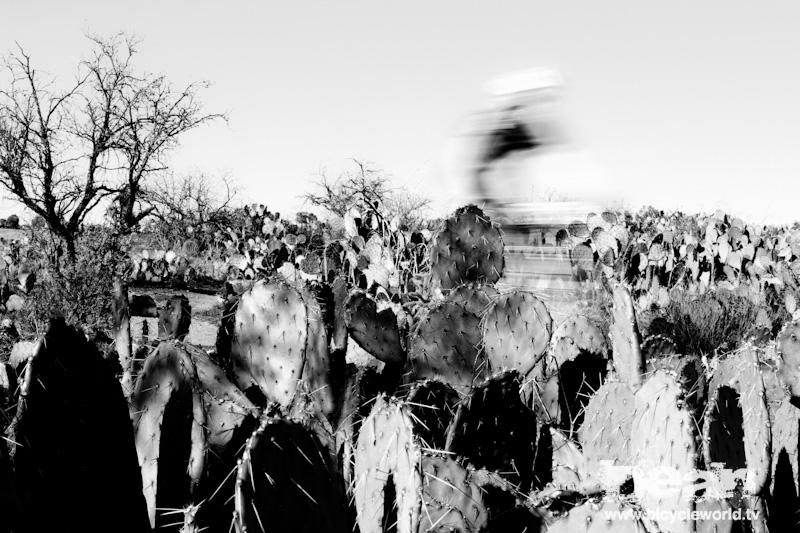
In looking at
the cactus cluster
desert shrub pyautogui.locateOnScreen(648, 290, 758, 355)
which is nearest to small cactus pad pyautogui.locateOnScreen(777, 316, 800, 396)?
the cactus cluster

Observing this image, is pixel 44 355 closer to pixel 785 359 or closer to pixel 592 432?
pixel 592 432

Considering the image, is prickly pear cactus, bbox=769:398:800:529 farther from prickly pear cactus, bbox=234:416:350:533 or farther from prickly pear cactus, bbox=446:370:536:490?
prickly pear cactus, bbox=234:416:350:533

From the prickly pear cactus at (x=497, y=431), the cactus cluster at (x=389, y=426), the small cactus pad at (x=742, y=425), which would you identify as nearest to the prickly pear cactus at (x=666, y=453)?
the cactus cluster at (x=389, y=426)

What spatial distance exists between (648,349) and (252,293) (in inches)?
66.3

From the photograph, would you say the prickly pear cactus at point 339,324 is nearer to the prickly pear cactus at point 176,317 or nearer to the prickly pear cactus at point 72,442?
the prickly pear cactus at point 176,317

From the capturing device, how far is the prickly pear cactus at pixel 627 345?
9.00 feet

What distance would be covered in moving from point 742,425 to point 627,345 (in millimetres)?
572

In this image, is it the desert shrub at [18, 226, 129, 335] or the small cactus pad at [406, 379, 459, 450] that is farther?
the desert shrub at [18, 226, 129, 335]

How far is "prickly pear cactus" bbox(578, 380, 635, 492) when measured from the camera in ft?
7.72

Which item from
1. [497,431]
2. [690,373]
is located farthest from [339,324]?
[690,373]

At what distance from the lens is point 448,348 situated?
9.76 feet

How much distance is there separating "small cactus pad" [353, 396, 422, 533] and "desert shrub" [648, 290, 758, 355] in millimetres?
5532

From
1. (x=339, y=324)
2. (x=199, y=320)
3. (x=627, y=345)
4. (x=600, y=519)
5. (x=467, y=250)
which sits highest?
(x=467, y=250)

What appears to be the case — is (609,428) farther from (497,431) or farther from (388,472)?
(388,472)
